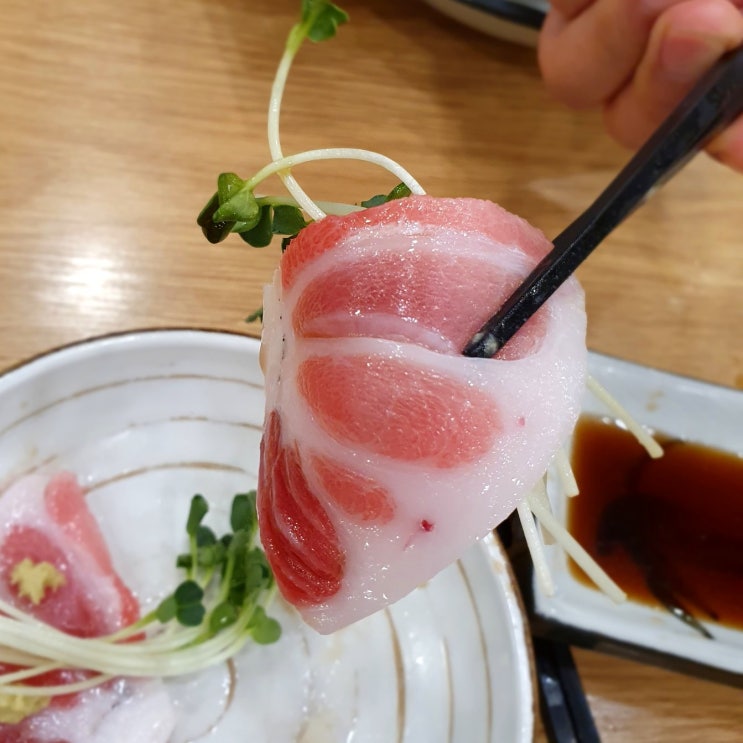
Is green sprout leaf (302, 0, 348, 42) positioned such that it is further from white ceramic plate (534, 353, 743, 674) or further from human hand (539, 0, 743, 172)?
white ceramic plate (534, 353, 743, 674)

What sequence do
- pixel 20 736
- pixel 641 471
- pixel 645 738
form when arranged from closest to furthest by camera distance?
pixel 20 736, pixel 645 738, pixel 641 471

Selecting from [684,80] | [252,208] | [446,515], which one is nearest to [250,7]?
[684,80]

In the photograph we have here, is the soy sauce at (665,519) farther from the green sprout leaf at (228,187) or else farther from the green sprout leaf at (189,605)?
the green sprout leaf at (228,187)

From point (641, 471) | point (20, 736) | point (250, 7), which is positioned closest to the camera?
point (20, 736)

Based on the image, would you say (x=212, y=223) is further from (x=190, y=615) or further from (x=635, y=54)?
(x=635, y=54)

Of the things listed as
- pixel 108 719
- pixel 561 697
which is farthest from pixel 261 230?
pixel 561 697

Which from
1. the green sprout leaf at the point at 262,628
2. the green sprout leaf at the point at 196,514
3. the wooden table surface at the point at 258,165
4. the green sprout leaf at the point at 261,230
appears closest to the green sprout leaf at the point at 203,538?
the green sprout leaf at the point at 196,514

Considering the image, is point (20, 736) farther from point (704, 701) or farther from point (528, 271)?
point (704, 701)
